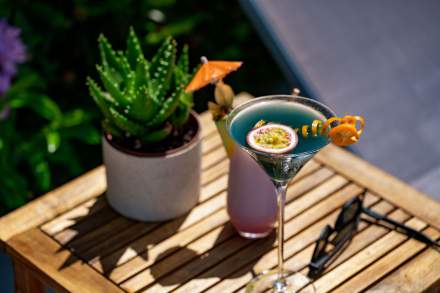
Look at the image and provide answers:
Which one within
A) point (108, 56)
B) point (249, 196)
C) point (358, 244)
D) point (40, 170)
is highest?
point (108, 56)

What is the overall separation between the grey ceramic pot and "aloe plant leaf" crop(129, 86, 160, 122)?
8 centimetres

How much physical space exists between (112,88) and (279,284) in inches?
20.2

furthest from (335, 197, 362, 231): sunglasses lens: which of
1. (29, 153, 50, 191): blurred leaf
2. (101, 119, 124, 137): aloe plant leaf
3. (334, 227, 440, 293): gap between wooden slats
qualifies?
(29, 153, 50, 191): blurred leaf

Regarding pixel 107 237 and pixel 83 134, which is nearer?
pixel 107 237

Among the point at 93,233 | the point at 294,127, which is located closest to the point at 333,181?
the point at 294,127

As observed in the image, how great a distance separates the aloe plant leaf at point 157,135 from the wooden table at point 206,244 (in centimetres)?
19

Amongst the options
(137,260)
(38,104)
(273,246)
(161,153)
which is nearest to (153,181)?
(161,153)

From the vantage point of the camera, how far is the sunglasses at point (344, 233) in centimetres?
172

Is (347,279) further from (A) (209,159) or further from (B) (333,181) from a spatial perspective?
(A) (209,159)

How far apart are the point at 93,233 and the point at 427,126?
116 cm

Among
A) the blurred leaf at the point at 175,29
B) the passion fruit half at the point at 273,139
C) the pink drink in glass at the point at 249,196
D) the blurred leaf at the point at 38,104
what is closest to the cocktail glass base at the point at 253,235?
the pink drink in glass at the point at 249,196

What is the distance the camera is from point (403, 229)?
5.98 feet

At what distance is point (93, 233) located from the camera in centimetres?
180

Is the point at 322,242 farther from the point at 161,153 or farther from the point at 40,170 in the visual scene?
the point at 40,170
